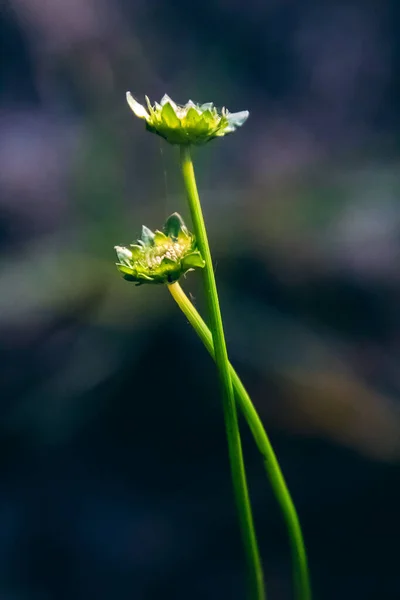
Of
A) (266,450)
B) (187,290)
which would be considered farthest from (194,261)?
(187,290)

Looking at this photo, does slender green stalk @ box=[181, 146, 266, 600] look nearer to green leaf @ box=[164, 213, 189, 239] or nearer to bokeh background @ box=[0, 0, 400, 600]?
green leaf @ box=[164, 213, 189, 239]

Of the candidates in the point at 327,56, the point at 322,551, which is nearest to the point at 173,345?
the point at 322,551

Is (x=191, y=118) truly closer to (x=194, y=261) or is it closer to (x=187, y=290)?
(x=194, y=261)

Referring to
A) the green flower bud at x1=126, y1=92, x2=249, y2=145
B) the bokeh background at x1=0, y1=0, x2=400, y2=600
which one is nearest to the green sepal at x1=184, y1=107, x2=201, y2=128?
the green flower bud at x1=126, y1=92, x2=249, y2=145

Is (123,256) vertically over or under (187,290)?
under

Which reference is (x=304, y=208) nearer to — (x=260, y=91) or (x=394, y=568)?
(x=260, y=91)

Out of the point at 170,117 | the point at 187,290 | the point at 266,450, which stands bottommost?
the point at 266,450
